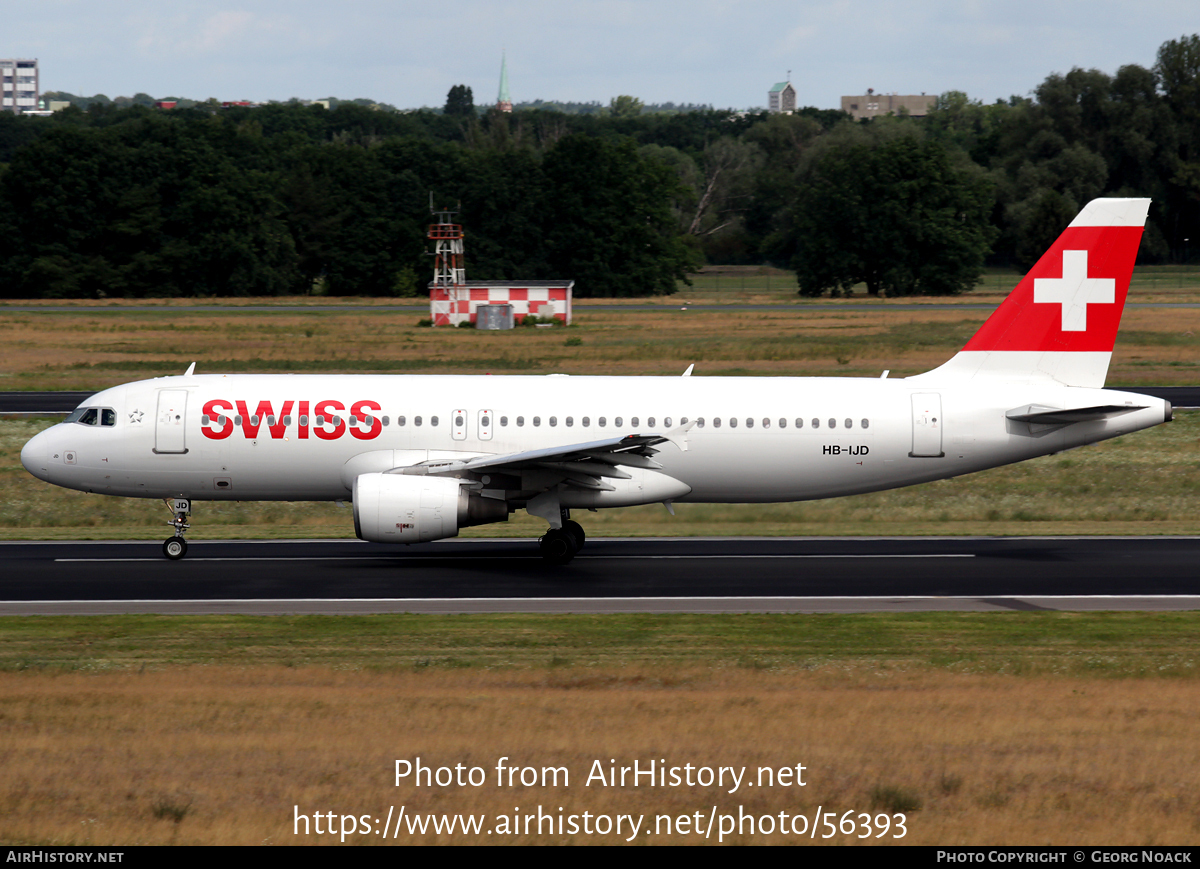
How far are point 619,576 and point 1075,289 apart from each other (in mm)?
12200

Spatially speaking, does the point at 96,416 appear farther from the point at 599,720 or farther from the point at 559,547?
the point at 599,720

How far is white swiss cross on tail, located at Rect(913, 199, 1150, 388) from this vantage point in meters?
29.1

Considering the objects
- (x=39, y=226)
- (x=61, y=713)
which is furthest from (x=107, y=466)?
(x=39, y=226)

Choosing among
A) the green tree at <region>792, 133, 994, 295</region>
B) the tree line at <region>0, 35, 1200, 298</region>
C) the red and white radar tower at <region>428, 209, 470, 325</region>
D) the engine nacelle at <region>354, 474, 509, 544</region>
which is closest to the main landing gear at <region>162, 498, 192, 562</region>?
the engine nacelle at <region>354, 474, 509, 544</region>

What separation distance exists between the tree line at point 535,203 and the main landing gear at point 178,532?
106 meters

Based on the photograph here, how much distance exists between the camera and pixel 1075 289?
29250mm

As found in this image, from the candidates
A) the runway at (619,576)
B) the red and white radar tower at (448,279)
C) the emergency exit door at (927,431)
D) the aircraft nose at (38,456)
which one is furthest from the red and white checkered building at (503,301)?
the emergency exit door at (927,431)

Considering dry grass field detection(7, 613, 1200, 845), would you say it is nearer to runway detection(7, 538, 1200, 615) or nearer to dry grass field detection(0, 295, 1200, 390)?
runway detection(7, 538, 1200, 615)

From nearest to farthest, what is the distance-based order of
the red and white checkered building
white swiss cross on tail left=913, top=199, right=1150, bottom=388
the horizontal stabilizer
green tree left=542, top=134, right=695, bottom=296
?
the horizontal stabilizer < white swiss cross on tail left=913, top=199, right=1150, bottom=388 < the red and white checkered building < green tree left=542, top=134, right=695, bottom=296

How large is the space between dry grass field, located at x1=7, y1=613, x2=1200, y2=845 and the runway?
1.39 metres

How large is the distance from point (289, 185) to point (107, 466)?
392 feet

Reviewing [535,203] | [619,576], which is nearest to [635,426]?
[619,576]

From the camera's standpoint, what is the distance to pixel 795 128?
195875mm

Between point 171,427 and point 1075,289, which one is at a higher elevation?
point 1075,289
